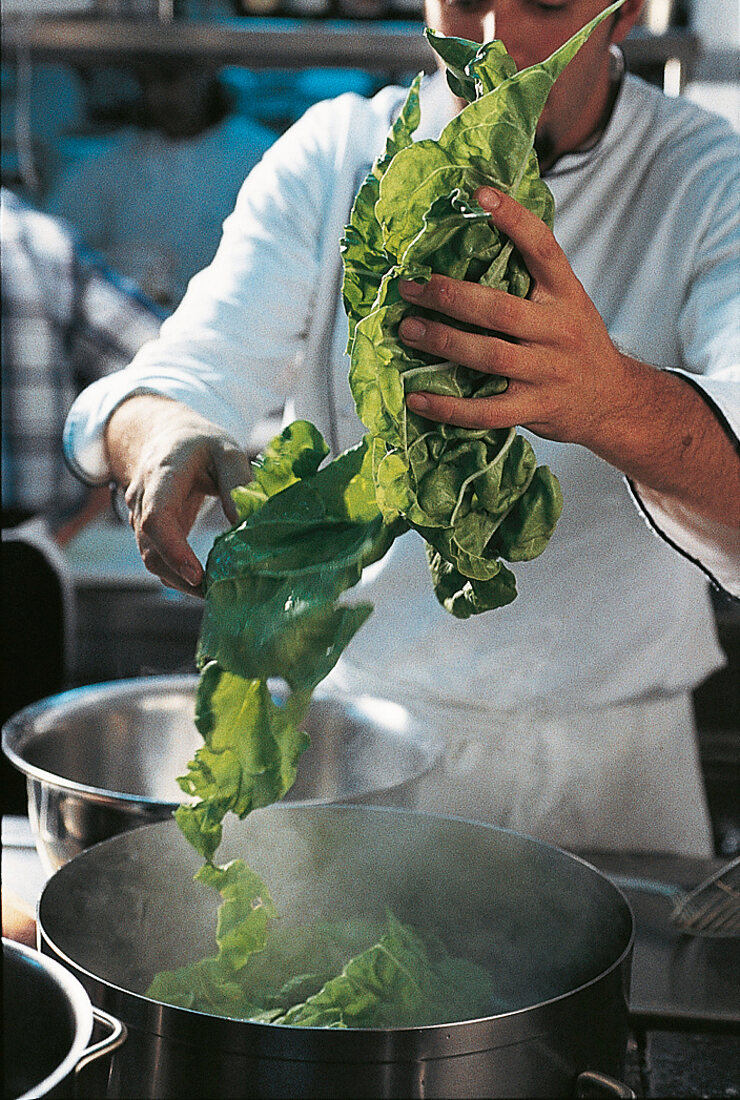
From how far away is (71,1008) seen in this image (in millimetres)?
554

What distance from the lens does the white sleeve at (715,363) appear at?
832 millimetres

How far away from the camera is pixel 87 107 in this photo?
365cm

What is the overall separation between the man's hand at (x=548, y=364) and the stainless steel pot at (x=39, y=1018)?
1.11ft

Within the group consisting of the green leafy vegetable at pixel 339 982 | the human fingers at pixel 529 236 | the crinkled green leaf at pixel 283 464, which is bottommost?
the green leafy vegetable at pixel 339 982

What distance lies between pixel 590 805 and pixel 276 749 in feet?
2.25

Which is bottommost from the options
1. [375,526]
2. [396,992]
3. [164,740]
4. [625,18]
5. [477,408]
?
[164,740]

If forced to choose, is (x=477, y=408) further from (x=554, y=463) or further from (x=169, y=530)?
(x=554, y=463)

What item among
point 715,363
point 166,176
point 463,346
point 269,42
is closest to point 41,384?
point 269,42

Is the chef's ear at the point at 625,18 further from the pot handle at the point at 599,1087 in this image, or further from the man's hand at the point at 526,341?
the pot handle at the point at 599,1087

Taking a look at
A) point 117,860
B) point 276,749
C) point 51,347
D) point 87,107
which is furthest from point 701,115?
point 87,107

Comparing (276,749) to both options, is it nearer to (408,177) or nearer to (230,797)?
(230,797)

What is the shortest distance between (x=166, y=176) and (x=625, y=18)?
2685 millimetres

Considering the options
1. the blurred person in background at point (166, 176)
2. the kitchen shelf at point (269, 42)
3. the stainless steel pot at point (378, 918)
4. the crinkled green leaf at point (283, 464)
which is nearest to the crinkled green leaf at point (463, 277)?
the crinkled green leaf at point (283, 464)

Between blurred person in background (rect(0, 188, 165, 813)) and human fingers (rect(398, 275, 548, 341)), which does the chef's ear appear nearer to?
human fingers (rect(398, 275, 548, 341))
